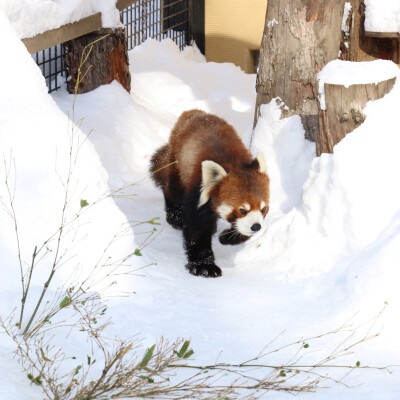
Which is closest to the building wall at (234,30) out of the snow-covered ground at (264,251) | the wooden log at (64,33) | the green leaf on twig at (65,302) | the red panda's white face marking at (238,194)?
the wooden log at (64,33)

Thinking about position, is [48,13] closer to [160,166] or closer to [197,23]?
[160,166]

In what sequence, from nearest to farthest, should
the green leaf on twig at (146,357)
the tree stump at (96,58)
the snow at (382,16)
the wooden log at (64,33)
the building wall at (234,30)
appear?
the green leaf on twig at (146,357)
the snow at (382,16)
the wooden log at (64,33)
the tree stump at (96,58)
the building wall at (234,30)

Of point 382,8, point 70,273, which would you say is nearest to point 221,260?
point 70,273

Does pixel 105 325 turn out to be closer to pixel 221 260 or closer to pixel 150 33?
pixel 221 260

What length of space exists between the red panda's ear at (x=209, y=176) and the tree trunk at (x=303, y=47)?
44.7 inches

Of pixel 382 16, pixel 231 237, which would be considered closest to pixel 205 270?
pixel 231 237

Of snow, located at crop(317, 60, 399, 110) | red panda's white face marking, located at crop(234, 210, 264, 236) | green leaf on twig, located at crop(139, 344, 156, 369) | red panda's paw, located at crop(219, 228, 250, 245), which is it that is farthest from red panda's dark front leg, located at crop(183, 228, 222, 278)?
green leaf on twig, located at crop(139, 344, 156, 369)

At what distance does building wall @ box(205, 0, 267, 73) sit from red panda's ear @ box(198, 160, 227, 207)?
16.1 feet

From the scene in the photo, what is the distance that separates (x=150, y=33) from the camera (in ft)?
29.4

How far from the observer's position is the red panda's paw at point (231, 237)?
497cm

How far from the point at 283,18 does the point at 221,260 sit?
193 cm

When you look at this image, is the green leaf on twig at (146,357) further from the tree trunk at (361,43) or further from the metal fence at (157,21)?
the metal fence at (157,21)

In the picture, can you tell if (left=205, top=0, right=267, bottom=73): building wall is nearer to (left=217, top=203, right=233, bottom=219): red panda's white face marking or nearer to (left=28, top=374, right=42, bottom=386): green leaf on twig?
(left=217, top=203, right=233, bottom=219): red panda's white face marking

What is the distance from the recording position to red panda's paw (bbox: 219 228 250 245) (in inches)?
196
